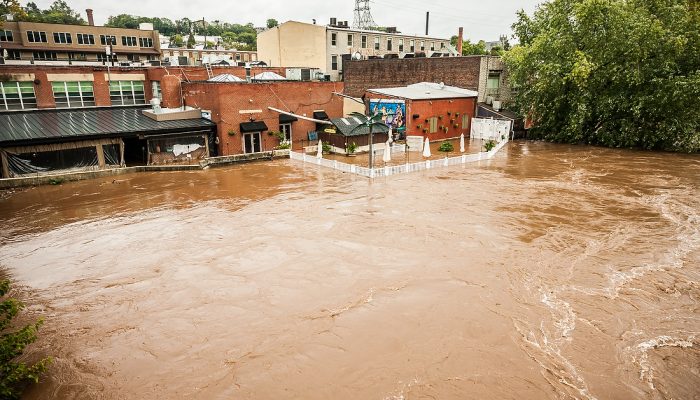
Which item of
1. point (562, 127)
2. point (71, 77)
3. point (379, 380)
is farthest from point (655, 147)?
point (71, 77)

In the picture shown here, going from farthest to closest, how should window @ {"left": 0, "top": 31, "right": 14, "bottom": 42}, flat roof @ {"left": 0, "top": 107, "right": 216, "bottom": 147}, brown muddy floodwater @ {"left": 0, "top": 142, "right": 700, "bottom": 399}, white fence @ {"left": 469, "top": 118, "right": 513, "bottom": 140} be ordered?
window @ {"left": 0, "top": 31, "right": 14, "bottom": 42} → white fence @ {"left": 469, "top": 118, "right": 513, "bottom": 140} → flat roof @ {"left": 0, "top": 107, "right": 216, "bottom": 147} → brown muddy floodwater @ {"left": 0, "top": 142, "right": 700, "bottom": 399}

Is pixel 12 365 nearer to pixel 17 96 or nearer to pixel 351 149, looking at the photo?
pixel 351 149

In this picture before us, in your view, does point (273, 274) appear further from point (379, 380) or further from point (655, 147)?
point (655, 147)

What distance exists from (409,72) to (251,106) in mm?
16935

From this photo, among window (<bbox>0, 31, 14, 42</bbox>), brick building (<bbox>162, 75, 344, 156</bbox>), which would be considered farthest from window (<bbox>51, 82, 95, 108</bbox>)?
window (<bbox>0, 31, 14, 42</bbox>)

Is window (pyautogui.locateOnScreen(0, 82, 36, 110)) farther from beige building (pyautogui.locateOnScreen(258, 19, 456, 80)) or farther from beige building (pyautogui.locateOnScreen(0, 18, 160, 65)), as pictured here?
beige building (pyautogui.locateOnScreen(258, 19, 456, 80))

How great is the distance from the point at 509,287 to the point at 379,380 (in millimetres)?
4561

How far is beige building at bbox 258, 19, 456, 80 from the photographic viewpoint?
43500mm

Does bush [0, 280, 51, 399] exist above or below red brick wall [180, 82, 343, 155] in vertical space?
below

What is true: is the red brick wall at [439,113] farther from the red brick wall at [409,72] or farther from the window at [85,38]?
the window at [85,38]

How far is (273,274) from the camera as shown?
10.6 m

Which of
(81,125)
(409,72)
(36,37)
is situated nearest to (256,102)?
(81,125)

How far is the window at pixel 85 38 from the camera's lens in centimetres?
5152

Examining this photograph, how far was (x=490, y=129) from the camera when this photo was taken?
3334 cm
